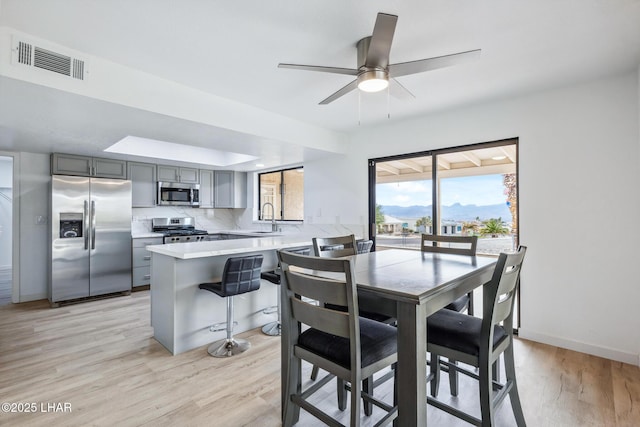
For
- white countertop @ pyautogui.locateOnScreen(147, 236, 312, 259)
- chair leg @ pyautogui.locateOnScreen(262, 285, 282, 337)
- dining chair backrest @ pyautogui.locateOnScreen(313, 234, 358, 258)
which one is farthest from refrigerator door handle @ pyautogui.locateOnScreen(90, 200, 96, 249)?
dining chair backrest @ pyautogui.locateOnScreen(313, 234, 358, 258)

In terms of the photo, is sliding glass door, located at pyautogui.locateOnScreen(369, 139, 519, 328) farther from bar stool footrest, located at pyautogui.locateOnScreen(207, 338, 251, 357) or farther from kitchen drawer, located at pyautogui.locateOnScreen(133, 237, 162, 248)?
kitchen drawer, located at pyautogui.locateOnScreen(133, 237, 162, 248)

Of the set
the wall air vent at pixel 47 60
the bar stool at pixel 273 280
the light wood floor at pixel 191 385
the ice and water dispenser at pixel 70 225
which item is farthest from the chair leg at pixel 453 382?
the ice and water dispenser at pixel 70 225

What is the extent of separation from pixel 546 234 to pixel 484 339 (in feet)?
6.79

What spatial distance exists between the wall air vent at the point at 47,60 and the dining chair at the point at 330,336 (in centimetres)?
206

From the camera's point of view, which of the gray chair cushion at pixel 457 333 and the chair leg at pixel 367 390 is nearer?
the gray chair cushion at pixel 457 333

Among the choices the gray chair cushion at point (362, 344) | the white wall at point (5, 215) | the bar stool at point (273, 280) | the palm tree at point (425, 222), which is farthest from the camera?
the white wall at point (5, 215)

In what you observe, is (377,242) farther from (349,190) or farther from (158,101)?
(158,101)

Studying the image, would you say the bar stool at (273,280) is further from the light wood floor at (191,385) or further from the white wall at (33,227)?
the white wall at (33,227)

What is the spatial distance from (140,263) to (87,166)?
62.5 inches

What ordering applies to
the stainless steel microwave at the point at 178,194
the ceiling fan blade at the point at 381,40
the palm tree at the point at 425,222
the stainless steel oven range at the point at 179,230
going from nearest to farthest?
the ceiling fan blade at the point at 381,40
the palm tree at the point at 425,222
the stainless steel oven range at the point at 179,230
the stainless steel microwave at the point at 178,194

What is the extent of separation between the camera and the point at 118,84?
239 centimetres

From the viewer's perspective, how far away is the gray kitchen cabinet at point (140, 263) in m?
4.73

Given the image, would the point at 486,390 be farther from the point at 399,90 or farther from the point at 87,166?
the point at 87,166

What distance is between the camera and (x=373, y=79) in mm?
2006
